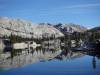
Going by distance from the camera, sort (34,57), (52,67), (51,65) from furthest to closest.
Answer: (34,57) < (51,65) < (52,67)

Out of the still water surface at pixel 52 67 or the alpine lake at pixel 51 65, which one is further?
the alpine lake at pixel 51 65

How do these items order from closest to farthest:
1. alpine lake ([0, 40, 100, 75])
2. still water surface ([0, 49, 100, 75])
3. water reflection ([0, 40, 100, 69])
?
still water surface ([0, 49, 100, 75]), alpine lake ([0, 40, 100, 75]), water reflection ([0, 40, 100, 69])

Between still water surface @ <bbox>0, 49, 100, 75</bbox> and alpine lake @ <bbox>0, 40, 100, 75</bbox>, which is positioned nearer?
still water surface @ <bbox>0, 49, 100, 75</bbox>

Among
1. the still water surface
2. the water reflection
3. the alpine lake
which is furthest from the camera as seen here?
Answer: the water reflection

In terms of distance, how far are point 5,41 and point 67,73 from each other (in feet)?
280

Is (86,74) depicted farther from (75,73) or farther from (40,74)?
(40,74)

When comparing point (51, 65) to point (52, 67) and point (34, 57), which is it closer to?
point (52, 67)

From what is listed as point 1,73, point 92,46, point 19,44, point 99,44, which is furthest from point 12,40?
point 1,73

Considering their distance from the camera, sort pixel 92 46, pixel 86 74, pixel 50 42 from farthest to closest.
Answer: pixel 50 42, pixel 92 46, pixel 86 74

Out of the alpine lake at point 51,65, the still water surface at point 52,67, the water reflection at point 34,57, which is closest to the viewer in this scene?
the still water surface at point 52,67

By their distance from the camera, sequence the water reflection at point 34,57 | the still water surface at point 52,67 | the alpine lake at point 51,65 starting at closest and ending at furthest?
1. the still water surface at point 52,67
2. the alpine lake at point 51,65
3. the water reflection at point 34,57

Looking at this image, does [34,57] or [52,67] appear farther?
[34,57]

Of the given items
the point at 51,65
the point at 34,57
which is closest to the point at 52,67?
the point at 51,65

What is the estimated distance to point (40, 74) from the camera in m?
29.8
